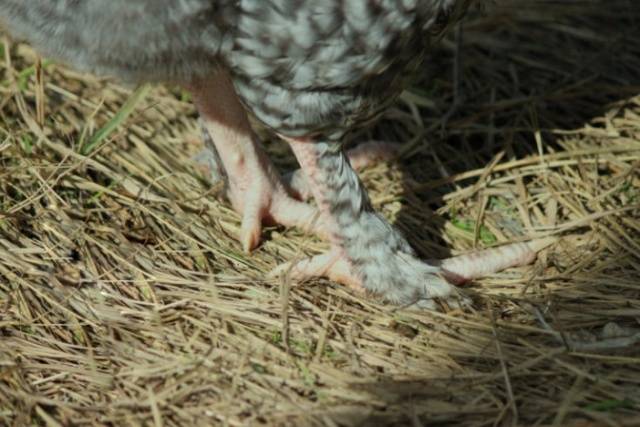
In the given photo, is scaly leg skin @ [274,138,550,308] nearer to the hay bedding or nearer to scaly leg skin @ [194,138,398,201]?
the hay bedding

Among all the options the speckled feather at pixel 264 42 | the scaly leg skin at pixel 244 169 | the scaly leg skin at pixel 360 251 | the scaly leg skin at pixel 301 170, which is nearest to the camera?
the speckled feather at pixel 264 42

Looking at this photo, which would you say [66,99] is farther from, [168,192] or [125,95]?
[168,192]

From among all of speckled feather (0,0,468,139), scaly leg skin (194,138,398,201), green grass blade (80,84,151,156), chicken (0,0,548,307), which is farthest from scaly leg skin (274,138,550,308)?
green grass blade (80,84,151,156)

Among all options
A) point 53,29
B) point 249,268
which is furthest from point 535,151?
point 53,29

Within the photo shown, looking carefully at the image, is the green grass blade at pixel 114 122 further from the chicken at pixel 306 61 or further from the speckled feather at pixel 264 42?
the speckled feather at pixel 264 42

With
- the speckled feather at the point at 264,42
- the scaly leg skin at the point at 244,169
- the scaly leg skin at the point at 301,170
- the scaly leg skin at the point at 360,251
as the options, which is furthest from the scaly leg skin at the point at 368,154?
the speckled feather at the point at 264,42

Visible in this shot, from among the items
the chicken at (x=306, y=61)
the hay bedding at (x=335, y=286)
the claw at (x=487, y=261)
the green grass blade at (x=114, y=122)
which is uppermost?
the chicken at (x=306, y=61)

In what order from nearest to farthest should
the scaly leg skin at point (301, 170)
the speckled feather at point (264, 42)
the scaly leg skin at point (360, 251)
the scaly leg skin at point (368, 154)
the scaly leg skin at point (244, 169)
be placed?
the speckled feather at point (264, 42)
the scaly leg skin at point (360, 251)
the scaly leg skin at point (244, 169)
the scaly leg skin at point (301, 170)
the scaly leg skin at point (368, 154)
